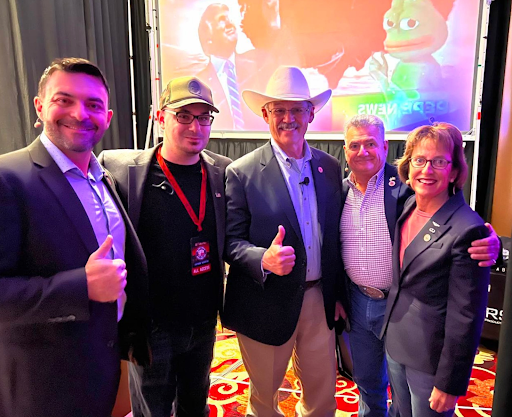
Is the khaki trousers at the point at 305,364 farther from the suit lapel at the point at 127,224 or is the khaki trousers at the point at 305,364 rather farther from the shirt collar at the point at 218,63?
the shirt collar at the point at 218,63

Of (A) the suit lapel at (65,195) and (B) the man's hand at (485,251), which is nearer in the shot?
(A) the suit lapel at (65,195)

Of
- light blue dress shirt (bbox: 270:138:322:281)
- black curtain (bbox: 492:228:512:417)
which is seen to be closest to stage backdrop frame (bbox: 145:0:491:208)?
light blue dress shirt (bbox: 270:138:322:281)

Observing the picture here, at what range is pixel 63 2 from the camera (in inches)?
150

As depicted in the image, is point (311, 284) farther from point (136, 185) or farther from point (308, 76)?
point (308, 76)

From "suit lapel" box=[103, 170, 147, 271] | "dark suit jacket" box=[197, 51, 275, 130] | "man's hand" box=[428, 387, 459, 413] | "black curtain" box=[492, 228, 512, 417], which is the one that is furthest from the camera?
"dark suit jacket" box=[197, 51, 275, 130]

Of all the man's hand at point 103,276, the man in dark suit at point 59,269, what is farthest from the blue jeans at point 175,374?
the man's hand at point 103,276

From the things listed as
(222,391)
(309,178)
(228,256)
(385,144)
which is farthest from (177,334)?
(385,144)

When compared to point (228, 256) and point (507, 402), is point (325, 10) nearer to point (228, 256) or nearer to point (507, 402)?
point (228, 256)

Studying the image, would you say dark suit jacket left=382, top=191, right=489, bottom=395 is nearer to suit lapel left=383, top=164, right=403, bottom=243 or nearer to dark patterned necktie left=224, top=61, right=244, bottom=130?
suit lapel left=383, top=164, right=403, bottom=243

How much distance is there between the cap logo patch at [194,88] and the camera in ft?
5.53

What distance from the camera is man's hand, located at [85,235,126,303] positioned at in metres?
1.08

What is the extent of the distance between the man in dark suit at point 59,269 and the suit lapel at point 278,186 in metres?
0.75

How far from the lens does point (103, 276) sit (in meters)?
1.08

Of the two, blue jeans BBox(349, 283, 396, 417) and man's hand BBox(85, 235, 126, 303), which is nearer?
man's hand BBox(85, 235, 126, 303)
